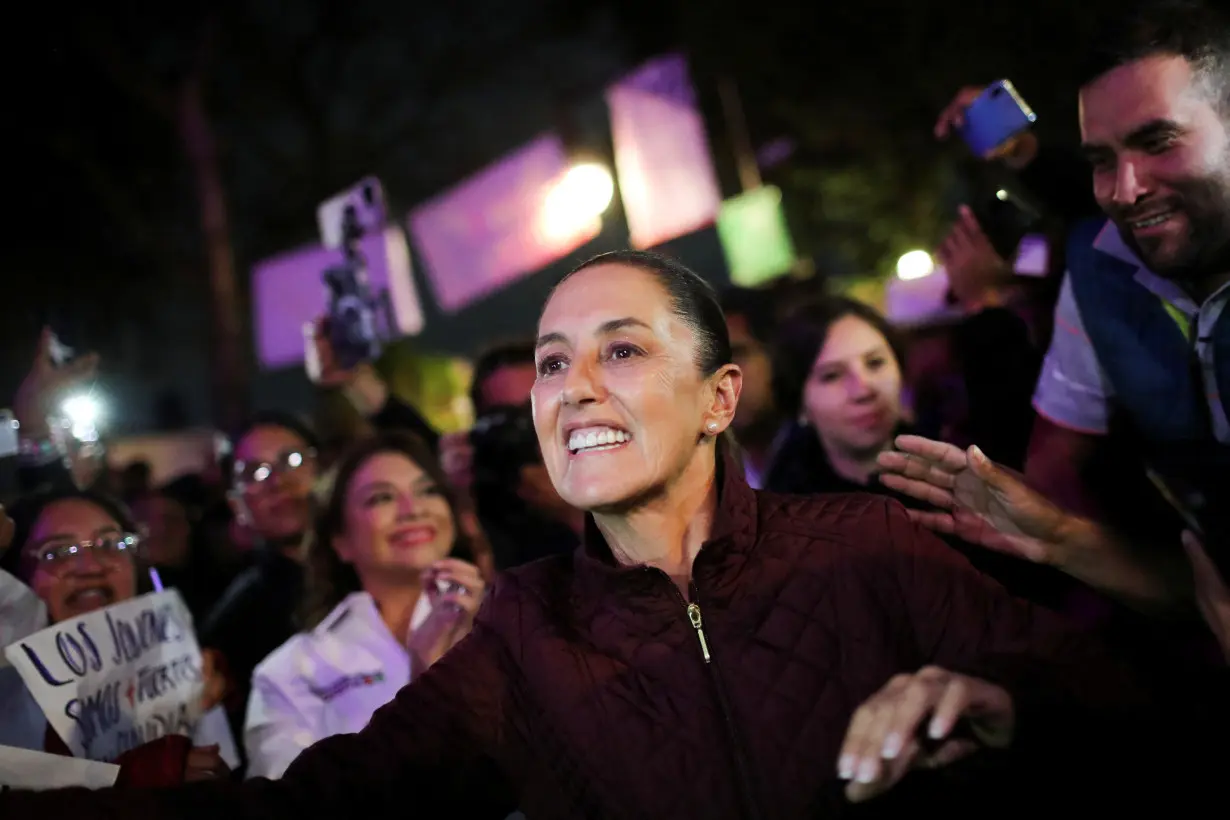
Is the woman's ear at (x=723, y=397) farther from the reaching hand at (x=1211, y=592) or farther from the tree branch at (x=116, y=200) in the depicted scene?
the tree branch at (x=116, y=200)

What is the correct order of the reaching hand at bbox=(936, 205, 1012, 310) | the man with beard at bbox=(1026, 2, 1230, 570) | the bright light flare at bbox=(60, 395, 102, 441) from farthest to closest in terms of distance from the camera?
the bright light flare at bbox=(60, 395, 102, 441) → the reaching hand at bbox=(936, 205, 1012, 310) → the man with beard at bbox=(1026, 2, 1230, 570)

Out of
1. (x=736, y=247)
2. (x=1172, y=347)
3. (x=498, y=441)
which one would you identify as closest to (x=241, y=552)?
(x=498, y=441)

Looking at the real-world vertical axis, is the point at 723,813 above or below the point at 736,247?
below

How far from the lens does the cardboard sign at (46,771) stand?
6.55 ft

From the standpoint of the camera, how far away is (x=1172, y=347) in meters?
2.53

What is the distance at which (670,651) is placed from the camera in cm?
201

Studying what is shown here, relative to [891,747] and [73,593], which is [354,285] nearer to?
[73,593]

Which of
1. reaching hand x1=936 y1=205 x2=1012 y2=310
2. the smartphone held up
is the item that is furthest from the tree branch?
reaching hand x1=936 y1=205 x2=1012 y2=310

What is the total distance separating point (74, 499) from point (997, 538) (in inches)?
111

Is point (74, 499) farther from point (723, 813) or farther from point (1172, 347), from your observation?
point (1172, 347)

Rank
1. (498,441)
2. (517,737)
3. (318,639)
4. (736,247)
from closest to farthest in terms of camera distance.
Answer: (517,737) < (318,639) < (498,441) < (736,247)

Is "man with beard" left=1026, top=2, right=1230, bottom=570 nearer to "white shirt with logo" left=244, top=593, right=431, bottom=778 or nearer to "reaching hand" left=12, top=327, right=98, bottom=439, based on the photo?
"white shirt with logo" left=244, top=593, right=431, bottom=778

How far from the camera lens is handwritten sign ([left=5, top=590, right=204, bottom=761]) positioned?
2539 millimetres

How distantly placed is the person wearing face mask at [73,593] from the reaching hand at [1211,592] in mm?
2456
